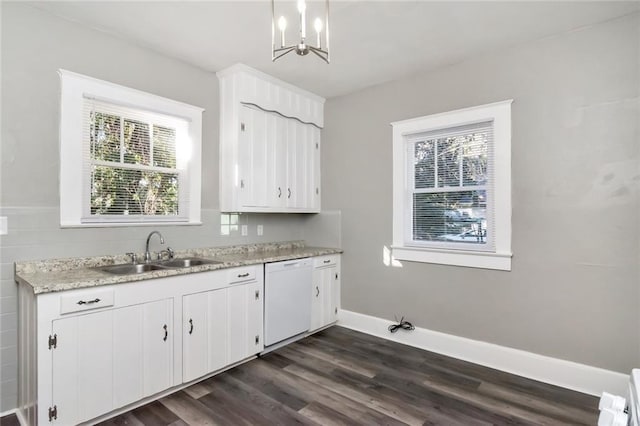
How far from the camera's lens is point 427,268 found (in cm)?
A: 335

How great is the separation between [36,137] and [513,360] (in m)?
3.99

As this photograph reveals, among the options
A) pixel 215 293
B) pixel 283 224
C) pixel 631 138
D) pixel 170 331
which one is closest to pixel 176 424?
pixel 170 331

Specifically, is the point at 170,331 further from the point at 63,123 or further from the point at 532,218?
the point at 532,218

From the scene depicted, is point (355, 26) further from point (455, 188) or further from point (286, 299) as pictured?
point (286, 299)

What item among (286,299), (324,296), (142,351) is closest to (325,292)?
(324,296)

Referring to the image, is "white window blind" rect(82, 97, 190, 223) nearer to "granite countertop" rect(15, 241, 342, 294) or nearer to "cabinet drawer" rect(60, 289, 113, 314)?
"granite countertop" rect(15, 241, 342, 294)

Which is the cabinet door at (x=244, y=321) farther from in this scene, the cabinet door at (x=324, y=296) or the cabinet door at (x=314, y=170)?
the cabinet door at (x=314, y=170)

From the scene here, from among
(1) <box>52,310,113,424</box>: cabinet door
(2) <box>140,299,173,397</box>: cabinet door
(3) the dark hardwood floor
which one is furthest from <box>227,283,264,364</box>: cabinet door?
(1) <box>52,310,113,424</box>: cabinet door

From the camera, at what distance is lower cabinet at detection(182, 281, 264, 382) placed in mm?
2535

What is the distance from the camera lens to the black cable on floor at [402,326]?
343cm

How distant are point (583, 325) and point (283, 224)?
3.00 meters

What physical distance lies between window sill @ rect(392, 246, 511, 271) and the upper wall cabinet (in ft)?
4.14

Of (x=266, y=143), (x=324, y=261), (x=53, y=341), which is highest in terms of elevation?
(x=266, y=143)

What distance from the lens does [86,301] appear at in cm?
202
